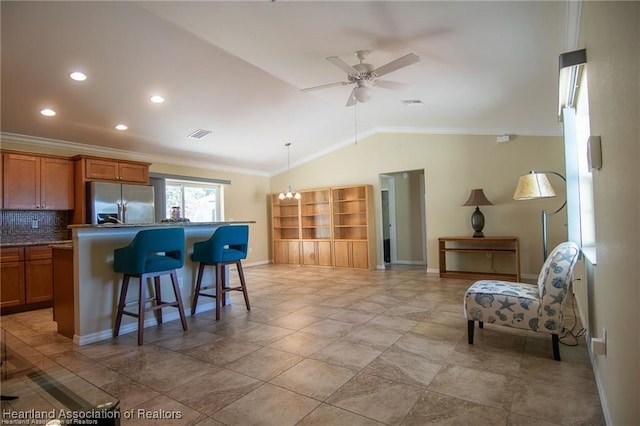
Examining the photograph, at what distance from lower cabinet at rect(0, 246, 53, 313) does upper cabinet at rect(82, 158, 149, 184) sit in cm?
128

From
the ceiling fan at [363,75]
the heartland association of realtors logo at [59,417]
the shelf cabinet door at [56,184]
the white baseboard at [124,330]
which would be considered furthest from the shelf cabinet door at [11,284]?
the ceiling fan at [363,75]

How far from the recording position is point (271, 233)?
894 cm

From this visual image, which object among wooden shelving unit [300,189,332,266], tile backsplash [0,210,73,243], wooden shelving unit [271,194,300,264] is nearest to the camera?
tile backsplash [0,210,73,243]

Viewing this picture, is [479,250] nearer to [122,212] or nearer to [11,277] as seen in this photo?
[122,212]

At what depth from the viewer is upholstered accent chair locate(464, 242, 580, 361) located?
2.42 m

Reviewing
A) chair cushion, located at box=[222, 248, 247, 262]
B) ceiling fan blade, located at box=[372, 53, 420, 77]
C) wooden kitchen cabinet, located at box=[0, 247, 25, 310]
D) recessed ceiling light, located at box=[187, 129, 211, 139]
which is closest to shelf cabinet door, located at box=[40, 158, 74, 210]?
wooden kitchen cabinet, located at box=[0, 247, 25, 310]

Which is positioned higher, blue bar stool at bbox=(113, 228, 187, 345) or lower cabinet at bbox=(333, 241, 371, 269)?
blue bar stool at bbox=(113, 228, 187, 345)

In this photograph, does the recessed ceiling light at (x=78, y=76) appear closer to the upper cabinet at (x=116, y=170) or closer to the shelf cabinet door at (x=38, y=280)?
the upper cabinet at (x=116, y=170)

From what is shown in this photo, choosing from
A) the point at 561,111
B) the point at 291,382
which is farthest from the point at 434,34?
the point at 291,382

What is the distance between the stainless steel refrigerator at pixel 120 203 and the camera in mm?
5023

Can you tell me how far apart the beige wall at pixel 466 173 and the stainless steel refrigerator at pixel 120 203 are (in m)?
4.18

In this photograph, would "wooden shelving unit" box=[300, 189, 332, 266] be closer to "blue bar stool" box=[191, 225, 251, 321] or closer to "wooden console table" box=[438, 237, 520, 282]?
"wooden console table" box=[438, 237, 520, 282]

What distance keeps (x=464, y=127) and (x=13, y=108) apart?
672cm

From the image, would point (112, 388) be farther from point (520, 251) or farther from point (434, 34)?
point (520, 251)
